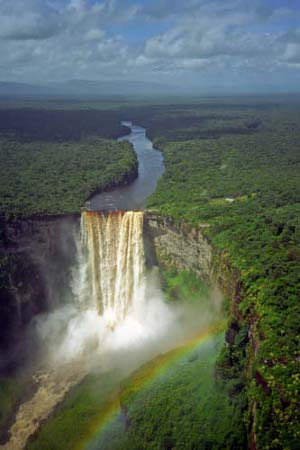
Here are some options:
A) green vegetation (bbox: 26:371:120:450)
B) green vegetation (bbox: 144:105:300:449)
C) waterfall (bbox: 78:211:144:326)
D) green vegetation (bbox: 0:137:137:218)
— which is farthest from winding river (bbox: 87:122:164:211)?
green vegetation (bbox: 26:371:120:450)

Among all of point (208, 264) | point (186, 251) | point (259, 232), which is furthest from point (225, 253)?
point (186, 251)

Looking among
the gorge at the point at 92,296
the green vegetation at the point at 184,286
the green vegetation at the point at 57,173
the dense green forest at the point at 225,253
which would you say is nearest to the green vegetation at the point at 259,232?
the dense green forest at the point at 225,253

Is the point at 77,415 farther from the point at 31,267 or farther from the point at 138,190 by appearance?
the point at 138,190

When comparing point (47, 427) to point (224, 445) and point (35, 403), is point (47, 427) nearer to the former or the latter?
point (35, 403)

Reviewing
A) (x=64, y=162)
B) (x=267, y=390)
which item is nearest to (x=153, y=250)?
(x=267, y=390)

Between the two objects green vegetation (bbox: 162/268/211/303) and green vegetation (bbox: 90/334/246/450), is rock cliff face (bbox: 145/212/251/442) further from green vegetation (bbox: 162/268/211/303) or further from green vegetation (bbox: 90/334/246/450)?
green vegetation (bbox: 90/334/246/450)

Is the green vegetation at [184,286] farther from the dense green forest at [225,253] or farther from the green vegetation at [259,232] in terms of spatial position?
the green vegetation at [259,232]

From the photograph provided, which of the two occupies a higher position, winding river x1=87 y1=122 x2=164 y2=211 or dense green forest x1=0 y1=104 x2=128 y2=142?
dense green forest x1=0 y1=104 x2=128 y2=142
